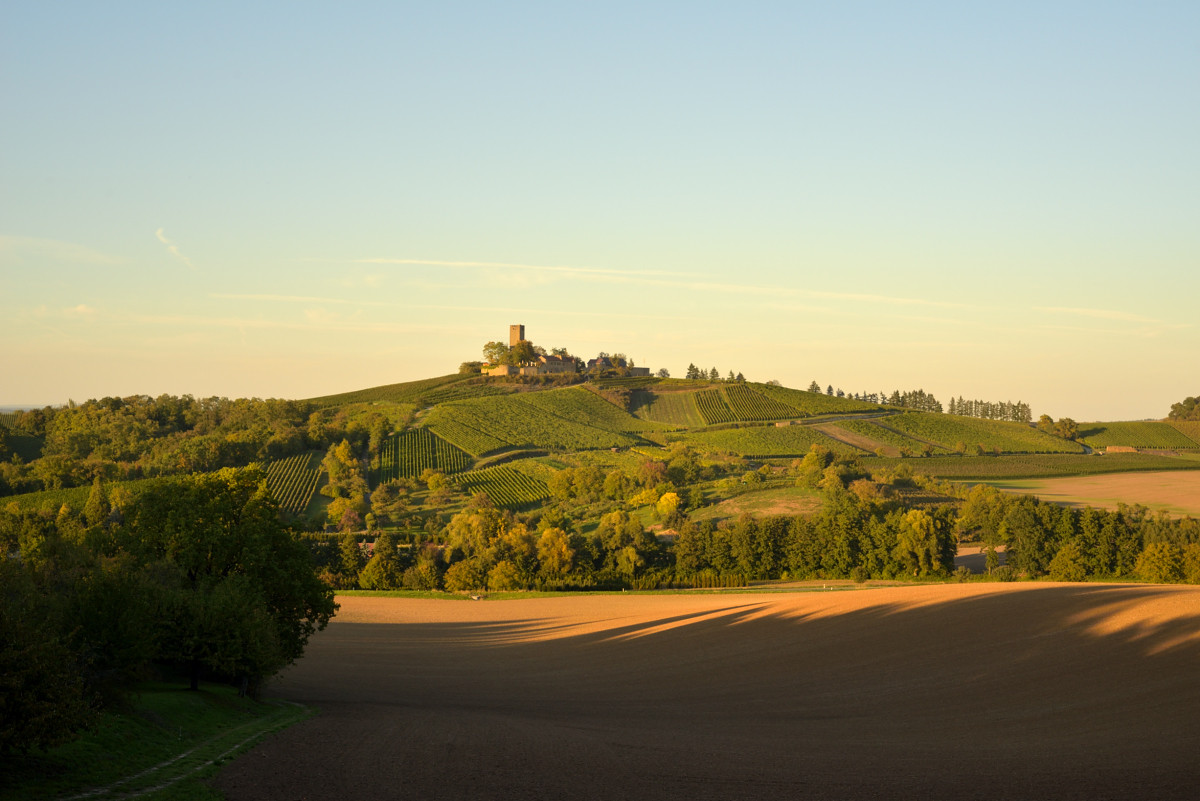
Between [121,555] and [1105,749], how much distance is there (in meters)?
34.1

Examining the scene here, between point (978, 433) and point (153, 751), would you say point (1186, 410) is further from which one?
point (153, 751)

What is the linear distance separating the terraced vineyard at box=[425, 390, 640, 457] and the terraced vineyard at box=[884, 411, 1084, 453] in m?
51.3

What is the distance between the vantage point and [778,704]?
32.8m

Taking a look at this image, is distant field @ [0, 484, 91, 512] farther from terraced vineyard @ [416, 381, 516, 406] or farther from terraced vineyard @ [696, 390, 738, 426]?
terraced vineyard @ [696, 390, 738, 426]

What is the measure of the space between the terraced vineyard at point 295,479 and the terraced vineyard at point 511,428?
22.7m

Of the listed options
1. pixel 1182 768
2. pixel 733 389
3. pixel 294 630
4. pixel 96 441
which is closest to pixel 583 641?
pixel 294 630

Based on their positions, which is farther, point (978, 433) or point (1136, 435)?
point (1136, 435)

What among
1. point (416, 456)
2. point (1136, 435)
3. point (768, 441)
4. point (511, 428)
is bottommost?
point (416, 456)

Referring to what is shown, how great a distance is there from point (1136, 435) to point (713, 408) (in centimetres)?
7828

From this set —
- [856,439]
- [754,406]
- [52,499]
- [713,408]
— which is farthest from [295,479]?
[754,406]

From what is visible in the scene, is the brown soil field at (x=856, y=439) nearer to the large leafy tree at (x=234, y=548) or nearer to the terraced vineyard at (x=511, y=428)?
the terraced vineyard at (x=511, y=428)

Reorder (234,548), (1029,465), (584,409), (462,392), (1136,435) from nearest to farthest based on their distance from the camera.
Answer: (234,548) → (1029,465) → (1136,435) → (584,409) → (462,392)

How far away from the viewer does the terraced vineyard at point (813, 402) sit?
17425cm

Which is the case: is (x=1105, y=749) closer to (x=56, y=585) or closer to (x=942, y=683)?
(x=942, y=683)
